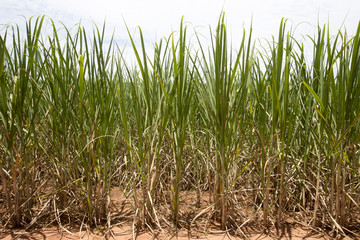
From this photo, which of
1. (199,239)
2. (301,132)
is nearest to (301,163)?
(301,132)

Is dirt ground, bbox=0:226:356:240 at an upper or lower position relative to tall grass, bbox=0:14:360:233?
lower

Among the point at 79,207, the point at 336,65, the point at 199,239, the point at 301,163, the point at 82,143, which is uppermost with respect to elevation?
the point at 336,65

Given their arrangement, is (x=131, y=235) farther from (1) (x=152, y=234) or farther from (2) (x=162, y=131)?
(2) (x=162, y=131)

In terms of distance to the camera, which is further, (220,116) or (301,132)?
(301,132)

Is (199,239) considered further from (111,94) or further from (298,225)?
(111,94)

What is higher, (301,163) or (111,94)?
(111,94)

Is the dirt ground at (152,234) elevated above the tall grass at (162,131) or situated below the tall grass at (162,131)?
below

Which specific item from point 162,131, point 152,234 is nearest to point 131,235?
point 152,234

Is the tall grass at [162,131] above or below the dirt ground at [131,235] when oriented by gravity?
above

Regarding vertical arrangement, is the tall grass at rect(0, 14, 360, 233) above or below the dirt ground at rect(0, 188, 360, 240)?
above

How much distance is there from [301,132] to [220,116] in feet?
2.18

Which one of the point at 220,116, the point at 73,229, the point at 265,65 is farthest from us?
the point at 265,65

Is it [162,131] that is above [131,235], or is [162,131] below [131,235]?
above

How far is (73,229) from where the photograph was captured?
1.77 meters
